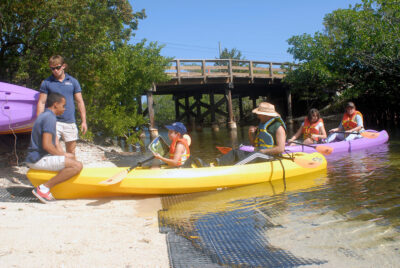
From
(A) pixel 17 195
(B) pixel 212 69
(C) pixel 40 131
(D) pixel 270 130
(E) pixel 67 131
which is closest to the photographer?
(C) pixel 40 131

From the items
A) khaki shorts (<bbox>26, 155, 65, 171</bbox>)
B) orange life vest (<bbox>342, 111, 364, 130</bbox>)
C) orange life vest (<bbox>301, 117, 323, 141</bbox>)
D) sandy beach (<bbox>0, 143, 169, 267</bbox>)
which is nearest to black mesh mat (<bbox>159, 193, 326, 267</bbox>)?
sandy beach (<bbox>0, 143, 169, 267</bbox>)

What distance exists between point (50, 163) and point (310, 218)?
10.1ft

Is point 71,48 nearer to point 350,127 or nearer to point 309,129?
point 309,129

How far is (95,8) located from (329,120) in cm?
1431

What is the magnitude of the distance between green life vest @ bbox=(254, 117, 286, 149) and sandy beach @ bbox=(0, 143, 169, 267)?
2040 millimetres

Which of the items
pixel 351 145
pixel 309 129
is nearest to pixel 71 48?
pixel 309 129

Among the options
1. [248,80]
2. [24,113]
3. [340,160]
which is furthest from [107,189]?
[248,80]

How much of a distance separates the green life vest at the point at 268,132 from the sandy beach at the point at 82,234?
80.3 inches

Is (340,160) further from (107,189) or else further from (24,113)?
(24,113)

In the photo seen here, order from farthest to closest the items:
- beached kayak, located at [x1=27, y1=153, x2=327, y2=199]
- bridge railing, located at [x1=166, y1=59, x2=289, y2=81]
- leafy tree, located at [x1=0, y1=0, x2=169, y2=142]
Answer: bridge railing, located at [x1=166, y1=59, x2=289, y2=81] → leafy tree, located at [x1=0, y1=0, x2=169, y2=142] → beached kayak, located at [x1=27, y1=153, x2=327, y2=199]

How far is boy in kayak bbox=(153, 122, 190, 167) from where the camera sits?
4.64m

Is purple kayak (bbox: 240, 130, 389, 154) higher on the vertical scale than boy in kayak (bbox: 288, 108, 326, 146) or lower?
lower

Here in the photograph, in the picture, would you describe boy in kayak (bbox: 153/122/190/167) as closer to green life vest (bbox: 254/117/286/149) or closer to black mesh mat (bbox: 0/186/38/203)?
green life vest (bbox: 254/117/286/149)

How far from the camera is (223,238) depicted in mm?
2883
